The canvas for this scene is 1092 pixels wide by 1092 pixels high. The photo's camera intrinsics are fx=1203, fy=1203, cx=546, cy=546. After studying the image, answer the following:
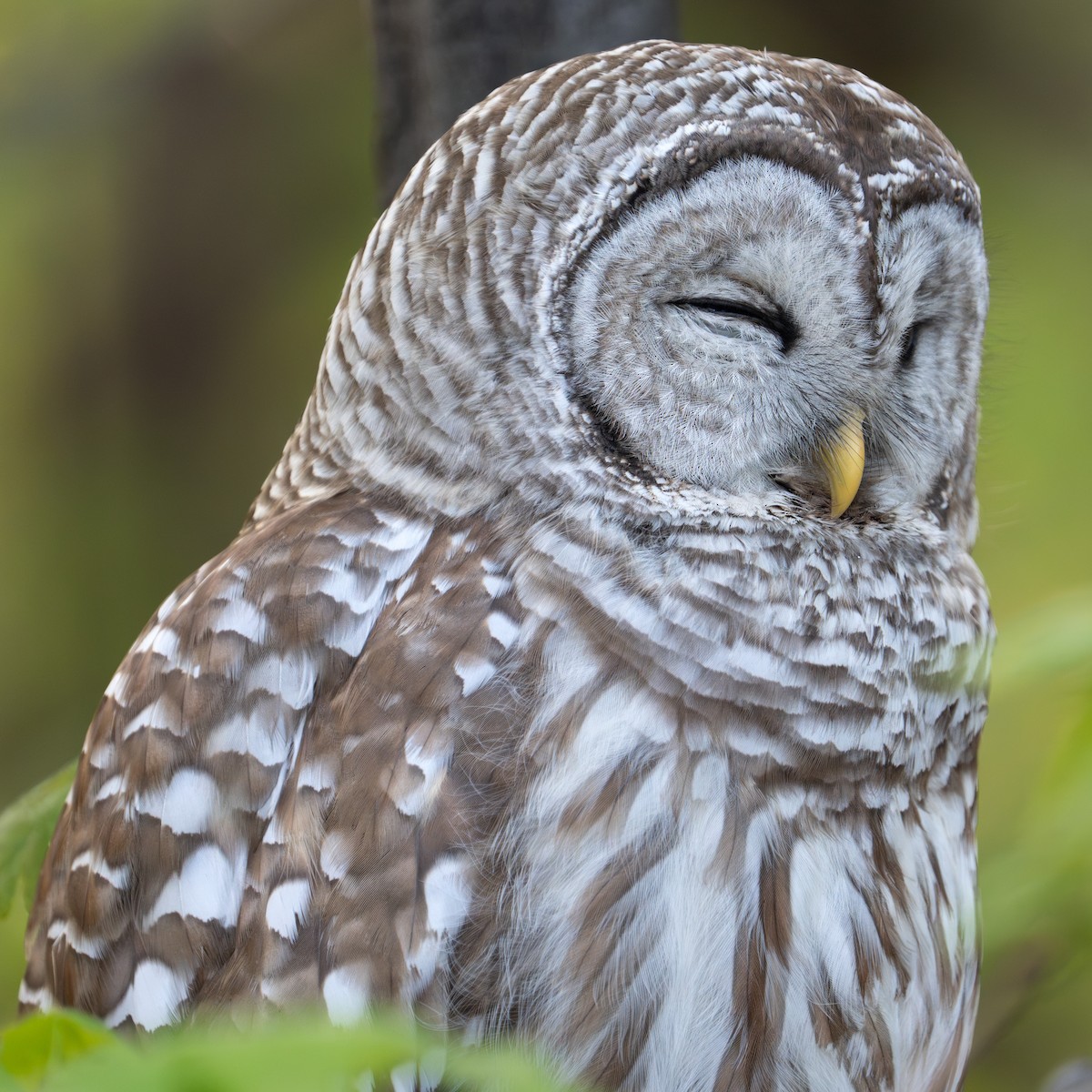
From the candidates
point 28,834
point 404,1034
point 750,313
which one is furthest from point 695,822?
point 404,1034

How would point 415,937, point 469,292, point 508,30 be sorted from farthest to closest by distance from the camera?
point 508,30
point 469,292
point 415,937

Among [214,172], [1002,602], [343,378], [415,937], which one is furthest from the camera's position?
[214,172]

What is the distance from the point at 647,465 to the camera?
Result: 1.59m

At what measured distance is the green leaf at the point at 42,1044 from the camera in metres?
0.60

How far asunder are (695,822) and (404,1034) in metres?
1.05

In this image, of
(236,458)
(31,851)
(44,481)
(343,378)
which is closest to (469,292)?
(343,378)

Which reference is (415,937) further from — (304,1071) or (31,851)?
(304,1071)

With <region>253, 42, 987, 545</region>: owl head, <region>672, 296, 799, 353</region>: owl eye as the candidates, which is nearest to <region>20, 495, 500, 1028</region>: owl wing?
<region>253, 42, 987, 545</region>: owl head

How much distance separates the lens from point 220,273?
467cm

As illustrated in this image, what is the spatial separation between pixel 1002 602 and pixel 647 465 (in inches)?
99.5

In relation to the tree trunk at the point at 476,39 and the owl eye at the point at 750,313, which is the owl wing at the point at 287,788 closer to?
the owl eye at the point at 750,313

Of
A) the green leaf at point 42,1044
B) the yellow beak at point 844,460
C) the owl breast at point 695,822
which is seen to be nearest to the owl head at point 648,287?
the yellow beak at point 844,460

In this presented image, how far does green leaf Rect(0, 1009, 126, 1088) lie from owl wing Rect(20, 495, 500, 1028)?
781 mm

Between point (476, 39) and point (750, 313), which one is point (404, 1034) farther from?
point (476, 39)
